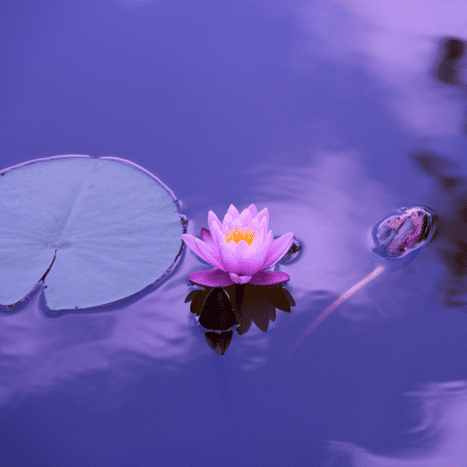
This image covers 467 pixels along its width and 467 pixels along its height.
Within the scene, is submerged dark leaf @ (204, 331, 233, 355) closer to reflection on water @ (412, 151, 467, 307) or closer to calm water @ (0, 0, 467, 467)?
calm water @ (0, 0, 467, 467)

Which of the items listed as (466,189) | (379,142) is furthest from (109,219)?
(466,189)

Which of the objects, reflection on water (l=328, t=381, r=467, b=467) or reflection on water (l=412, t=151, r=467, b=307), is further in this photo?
reflection on water (l=412, t=151, r=467, b=307)

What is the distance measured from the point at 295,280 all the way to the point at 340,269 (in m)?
0.22

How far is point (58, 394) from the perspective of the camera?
1570mm

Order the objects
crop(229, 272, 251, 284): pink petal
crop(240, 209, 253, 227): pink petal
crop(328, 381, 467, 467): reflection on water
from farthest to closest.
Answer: crop(240, 209, 253, 227): pink petal < crop(229, 272, 251, 284): pink petal < crop(328, 381, 467, 467): reflection on water

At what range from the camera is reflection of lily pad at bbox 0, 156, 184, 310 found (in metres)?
1.79

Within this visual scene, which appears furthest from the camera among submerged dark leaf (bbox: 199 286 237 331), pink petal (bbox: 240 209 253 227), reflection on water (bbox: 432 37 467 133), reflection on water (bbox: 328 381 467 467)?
reflection on water (bbox: 432 37 467 133)

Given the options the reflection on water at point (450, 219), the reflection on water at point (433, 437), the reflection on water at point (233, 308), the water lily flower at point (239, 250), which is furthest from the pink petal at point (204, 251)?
the reflection on water at point (450, 219)

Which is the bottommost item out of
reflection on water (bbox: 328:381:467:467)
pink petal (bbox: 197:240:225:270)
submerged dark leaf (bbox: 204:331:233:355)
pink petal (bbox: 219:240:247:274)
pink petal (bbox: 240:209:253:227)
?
reflection on water (bbox: 328:381:467:467)

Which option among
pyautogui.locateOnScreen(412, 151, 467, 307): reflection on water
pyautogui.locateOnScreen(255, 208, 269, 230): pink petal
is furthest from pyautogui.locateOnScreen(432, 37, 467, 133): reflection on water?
pyautogui.locateOnScreen(255, 208, 269, 230): pink petal

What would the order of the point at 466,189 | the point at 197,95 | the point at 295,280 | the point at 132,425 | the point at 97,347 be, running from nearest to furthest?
the point at 132,425, the point at 97,347, the point at 295,280, the point at 466,189, the point at 197,95

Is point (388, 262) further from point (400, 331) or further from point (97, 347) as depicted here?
point (97, 347)

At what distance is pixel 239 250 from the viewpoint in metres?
1.64

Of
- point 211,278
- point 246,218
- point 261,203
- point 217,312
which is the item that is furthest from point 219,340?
point 261,203
